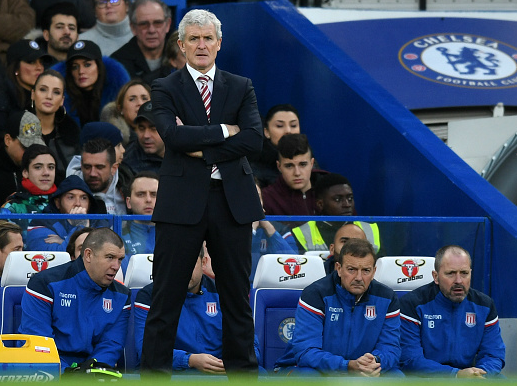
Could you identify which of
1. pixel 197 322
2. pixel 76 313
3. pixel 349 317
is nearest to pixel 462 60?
pixel 349 317

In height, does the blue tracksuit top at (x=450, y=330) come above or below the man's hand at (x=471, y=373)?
above

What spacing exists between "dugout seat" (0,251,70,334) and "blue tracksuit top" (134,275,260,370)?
2.57ft

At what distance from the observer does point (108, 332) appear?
23.1 feet

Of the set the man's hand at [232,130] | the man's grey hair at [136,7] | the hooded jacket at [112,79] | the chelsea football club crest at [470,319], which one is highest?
the man's grey hair at [136,7]

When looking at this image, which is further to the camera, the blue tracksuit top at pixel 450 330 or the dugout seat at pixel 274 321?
→ the dugout seat at pixel 274 321

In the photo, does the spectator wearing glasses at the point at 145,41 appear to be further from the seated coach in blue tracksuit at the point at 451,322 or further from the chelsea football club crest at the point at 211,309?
the seated coach in blue tracksuit at the point at 451,322

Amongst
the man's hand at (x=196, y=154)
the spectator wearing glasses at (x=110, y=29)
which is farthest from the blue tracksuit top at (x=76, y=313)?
the spectator wearing glasses at (x=110, y=29)

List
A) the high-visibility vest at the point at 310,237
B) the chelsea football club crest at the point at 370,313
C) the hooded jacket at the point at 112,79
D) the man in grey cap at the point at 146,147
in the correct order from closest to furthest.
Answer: the chelsea football club crest at the point at 370,313
the high-visibility vest at the point at 310,237
the man in grey cap at the point at 146,147
the hooded jacket at the point at 112,79

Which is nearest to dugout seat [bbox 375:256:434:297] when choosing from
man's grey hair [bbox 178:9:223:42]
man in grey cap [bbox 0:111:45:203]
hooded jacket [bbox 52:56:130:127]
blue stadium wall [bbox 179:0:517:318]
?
blue stadium wall [bbox 179:0:517:318]

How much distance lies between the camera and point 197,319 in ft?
23.6

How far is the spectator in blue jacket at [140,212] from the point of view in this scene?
7.72 metres

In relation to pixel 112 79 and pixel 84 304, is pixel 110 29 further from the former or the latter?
pixel 84 304

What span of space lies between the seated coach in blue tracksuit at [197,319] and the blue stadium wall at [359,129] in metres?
2.30

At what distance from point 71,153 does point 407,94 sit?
13.6ft
